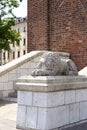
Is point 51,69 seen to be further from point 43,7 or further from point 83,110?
point 43,7

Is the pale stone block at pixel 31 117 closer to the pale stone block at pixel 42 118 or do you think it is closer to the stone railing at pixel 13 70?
the pale stone block at pixel 42 118

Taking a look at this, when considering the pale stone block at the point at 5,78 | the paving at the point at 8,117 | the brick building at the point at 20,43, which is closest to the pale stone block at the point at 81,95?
the paving at the point at 8,117

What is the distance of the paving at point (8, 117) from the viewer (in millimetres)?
7852

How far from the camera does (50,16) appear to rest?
14852 mm

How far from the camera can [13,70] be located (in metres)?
12.0

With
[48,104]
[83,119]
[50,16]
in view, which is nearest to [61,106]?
[48,104]

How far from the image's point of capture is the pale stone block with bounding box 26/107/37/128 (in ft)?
24.6

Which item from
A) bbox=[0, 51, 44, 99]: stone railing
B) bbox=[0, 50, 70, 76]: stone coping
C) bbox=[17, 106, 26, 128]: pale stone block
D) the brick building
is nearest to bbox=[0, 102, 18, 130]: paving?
bbox=[17, 106, 26, 128]: pale stone block

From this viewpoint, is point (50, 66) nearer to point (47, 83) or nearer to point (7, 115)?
point (47, 83)

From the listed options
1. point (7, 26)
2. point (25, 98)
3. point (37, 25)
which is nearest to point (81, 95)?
point (25, 98)

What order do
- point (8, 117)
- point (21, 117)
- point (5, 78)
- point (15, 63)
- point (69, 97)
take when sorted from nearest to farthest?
point (21, 117), point (69, 97), point (8, 117), point (5, 78), point (15, 63)

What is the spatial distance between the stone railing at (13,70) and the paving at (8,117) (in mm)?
881

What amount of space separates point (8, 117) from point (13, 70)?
3.34 metres

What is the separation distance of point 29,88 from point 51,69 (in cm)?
64
